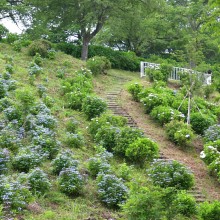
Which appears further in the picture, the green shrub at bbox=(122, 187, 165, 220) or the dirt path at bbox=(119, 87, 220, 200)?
the dirt path at bbox=(119, 87, 220, 200)

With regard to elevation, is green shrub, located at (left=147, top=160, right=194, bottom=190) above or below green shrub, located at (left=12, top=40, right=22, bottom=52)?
below

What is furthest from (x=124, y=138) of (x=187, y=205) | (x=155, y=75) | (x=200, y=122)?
(x=155, y=75)

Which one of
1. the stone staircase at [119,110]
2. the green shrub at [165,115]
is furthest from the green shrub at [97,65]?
the green shrub at [165,115]

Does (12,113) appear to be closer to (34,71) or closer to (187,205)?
(187,205)

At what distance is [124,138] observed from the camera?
Result: 1076 centimetres

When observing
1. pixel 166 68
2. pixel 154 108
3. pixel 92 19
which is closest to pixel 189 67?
pixel 154 108

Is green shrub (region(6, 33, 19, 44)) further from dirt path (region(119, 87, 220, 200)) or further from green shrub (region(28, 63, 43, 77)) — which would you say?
dirt path (region(119, 87, 220, 200))

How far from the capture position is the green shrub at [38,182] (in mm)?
7262

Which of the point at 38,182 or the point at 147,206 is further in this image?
the point at 38,182

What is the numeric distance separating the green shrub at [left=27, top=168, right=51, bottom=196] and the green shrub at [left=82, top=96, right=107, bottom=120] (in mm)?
5699

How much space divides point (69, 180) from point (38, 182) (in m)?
0.65

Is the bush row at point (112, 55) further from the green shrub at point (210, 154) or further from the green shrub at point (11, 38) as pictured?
the green shrub at point (210, 154)

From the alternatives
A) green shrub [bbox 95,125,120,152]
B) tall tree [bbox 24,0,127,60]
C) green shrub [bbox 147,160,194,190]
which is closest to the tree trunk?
tall tree [bbox 24,0,127,60]

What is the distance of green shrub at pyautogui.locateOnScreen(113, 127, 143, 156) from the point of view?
1061 centimetres
